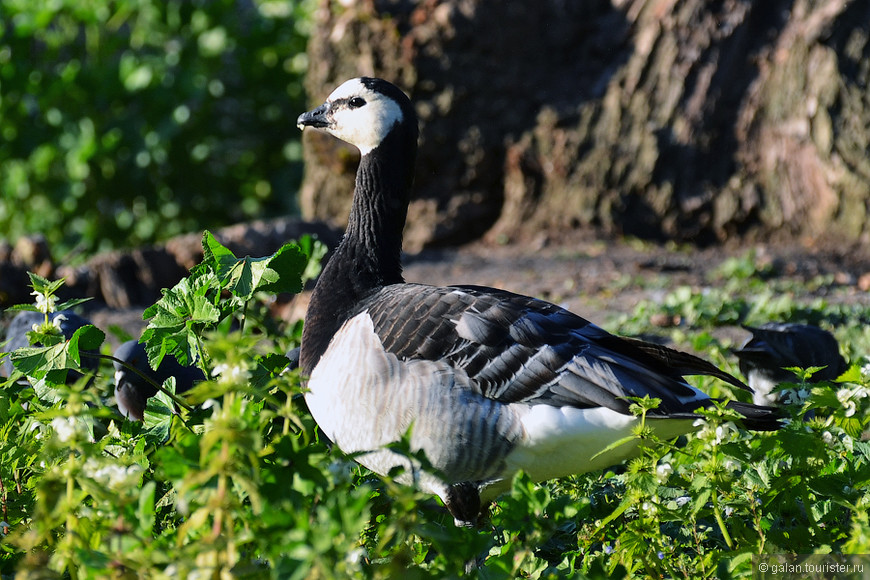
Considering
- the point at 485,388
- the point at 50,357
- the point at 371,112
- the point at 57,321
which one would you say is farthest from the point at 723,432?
the point at 57,321

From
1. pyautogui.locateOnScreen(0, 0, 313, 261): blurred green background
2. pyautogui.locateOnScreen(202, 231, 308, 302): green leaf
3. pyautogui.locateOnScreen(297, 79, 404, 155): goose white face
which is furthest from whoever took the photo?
pyautogui.locateOnScreen(0, 0, 313, 261): blurred green background

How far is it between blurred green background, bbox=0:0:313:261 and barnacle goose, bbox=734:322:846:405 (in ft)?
20.3

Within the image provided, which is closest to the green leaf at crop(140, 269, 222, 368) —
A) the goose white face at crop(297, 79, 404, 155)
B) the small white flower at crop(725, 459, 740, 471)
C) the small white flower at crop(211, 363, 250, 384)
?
the small white flower at crop(211, 363, 250, 384)

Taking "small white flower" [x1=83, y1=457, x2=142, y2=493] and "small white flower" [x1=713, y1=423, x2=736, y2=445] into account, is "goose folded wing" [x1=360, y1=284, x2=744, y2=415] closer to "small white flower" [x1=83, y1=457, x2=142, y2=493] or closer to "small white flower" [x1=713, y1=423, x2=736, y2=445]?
"small white flower" [x1=713, y1=423, x2=736, y2=445]

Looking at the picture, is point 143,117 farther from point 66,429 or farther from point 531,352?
point 66,429

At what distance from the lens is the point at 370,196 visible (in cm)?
391

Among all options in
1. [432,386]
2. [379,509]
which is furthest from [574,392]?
[379,509]

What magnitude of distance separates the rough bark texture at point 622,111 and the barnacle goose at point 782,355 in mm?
3068

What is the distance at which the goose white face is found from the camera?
12.8 ft

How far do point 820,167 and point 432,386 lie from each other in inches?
180

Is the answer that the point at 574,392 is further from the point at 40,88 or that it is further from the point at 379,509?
the point at 40,88

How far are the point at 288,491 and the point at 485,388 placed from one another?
1.24 meters

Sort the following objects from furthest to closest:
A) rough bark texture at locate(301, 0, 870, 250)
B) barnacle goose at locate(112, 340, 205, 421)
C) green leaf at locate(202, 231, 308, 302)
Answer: rough bark texture at locate(301, 0, 870, 250) → barnacle goose at locate(112, 340, 205, 421) → green leaf at locate(202, 231, 308, 302)

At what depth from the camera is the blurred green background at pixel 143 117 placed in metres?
8.73
